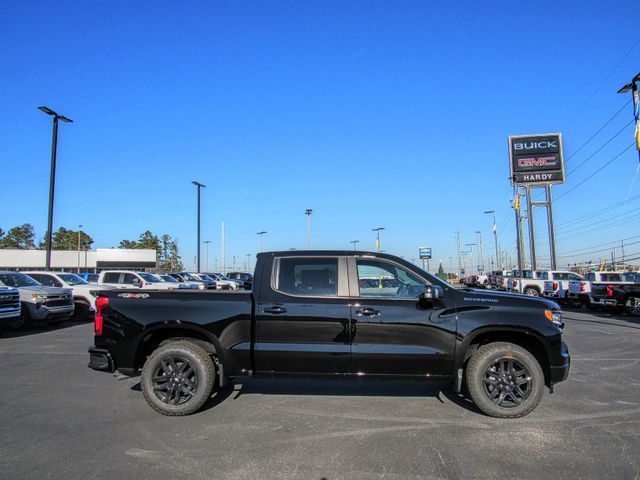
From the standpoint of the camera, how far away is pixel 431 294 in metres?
5.21

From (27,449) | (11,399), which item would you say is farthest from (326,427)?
(11,399)

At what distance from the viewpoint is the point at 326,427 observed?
16.7ft

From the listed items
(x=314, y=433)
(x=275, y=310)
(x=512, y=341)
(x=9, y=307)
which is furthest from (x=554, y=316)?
(x=9, y=307)

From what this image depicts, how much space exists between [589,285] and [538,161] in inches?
1286

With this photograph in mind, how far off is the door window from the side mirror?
239 mm

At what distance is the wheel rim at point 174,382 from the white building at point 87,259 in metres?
70.3

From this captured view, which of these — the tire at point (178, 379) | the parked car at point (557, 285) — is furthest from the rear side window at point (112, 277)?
the parked car at point (557, 285)

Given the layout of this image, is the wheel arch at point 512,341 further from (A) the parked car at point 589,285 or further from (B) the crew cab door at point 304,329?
(A) the parked car at point 589,285

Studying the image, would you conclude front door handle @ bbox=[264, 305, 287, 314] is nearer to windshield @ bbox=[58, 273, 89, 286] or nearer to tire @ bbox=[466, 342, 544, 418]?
tire @ bbox=[466, 342, 544, 418]

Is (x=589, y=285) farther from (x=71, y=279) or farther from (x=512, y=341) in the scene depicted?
(x=71, y=279)

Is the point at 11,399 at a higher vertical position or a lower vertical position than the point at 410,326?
lower

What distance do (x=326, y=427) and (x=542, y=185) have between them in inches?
2006

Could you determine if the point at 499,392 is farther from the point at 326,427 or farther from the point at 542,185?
the point at 542,185

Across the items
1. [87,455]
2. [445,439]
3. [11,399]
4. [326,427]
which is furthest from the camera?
[11,399]
